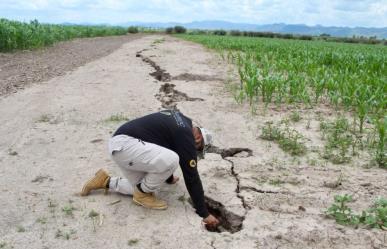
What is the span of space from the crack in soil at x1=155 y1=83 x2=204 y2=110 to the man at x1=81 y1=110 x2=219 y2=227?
3.36 metres

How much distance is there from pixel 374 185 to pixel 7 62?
11094mm

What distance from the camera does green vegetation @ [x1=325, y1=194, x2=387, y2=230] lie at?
3.36 meters

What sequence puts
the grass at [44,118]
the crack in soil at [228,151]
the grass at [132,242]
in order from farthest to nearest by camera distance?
the grass at [44,118]
the crack in soil at [228,151]
the grass at [132,242]

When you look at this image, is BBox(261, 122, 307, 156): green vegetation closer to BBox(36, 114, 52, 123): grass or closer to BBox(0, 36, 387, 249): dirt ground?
A: BBox(0, 36, 387, 249): dirt ground

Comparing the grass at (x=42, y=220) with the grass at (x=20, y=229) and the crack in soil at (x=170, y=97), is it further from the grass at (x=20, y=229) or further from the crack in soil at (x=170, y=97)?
the crack in soil at (x=170, y=97)

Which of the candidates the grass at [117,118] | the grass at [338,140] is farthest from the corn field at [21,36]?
the grass at [338,140]

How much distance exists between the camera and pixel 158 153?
139 inches

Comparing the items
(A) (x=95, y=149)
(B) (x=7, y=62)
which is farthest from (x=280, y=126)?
(B) (x=7, y=62)

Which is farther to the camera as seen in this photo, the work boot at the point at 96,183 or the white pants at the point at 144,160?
the work boot at the point at 96,183

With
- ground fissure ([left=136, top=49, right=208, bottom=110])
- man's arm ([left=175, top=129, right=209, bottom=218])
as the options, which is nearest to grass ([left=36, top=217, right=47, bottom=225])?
man's arm ([left=175, top=129, right=209, bottom=218])

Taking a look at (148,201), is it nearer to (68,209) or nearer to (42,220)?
(68,209)

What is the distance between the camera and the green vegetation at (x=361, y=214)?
132 inches

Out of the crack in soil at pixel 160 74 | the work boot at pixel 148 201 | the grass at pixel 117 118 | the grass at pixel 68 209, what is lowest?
the grass at pixel 68 209

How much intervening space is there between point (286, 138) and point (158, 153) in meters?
2.29
